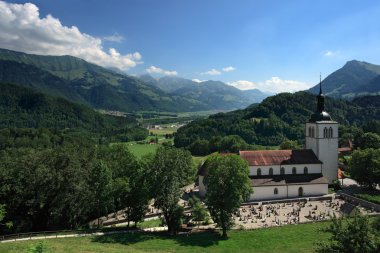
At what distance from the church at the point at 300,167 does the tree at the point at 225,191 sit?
54.9ft

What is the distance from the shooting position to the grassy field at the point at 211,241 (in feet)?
116

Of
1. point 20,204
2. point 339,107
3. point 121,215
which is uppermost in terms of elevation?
point 339,107

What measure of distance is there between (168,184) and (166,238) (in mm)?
5889

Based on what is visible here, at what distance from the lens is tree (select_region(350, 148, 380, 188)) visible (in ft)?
188

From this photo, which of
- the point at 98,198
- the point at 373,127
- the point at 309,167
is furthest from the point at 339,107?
the point at 98,198

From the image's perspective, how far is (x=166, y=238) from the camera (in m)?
39.5

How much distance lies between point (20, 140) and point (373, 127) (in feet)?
410

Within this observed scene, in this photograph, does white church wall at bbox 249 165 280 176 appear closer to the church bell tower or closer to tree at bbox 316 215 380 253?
the church bell tower

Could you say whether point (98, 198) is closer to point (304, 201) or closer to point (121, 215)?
point (121, 215)

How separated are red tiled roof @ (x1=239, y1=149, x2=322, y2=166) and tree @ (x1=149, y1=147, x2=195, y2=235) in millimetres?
21534

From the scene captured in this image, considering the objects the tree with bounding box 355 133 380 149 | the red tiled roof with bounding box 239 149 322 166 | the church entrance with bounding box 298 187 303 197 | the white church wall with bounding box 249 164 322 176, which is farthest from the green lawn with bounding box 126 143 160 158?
the church entrance with bounding box 298 187 303 197

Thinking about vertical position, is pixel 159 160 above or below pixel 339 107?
below

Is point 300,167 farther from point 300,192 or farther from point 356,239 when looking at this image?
point 356,239

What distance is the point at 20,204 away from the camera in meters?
43.2
